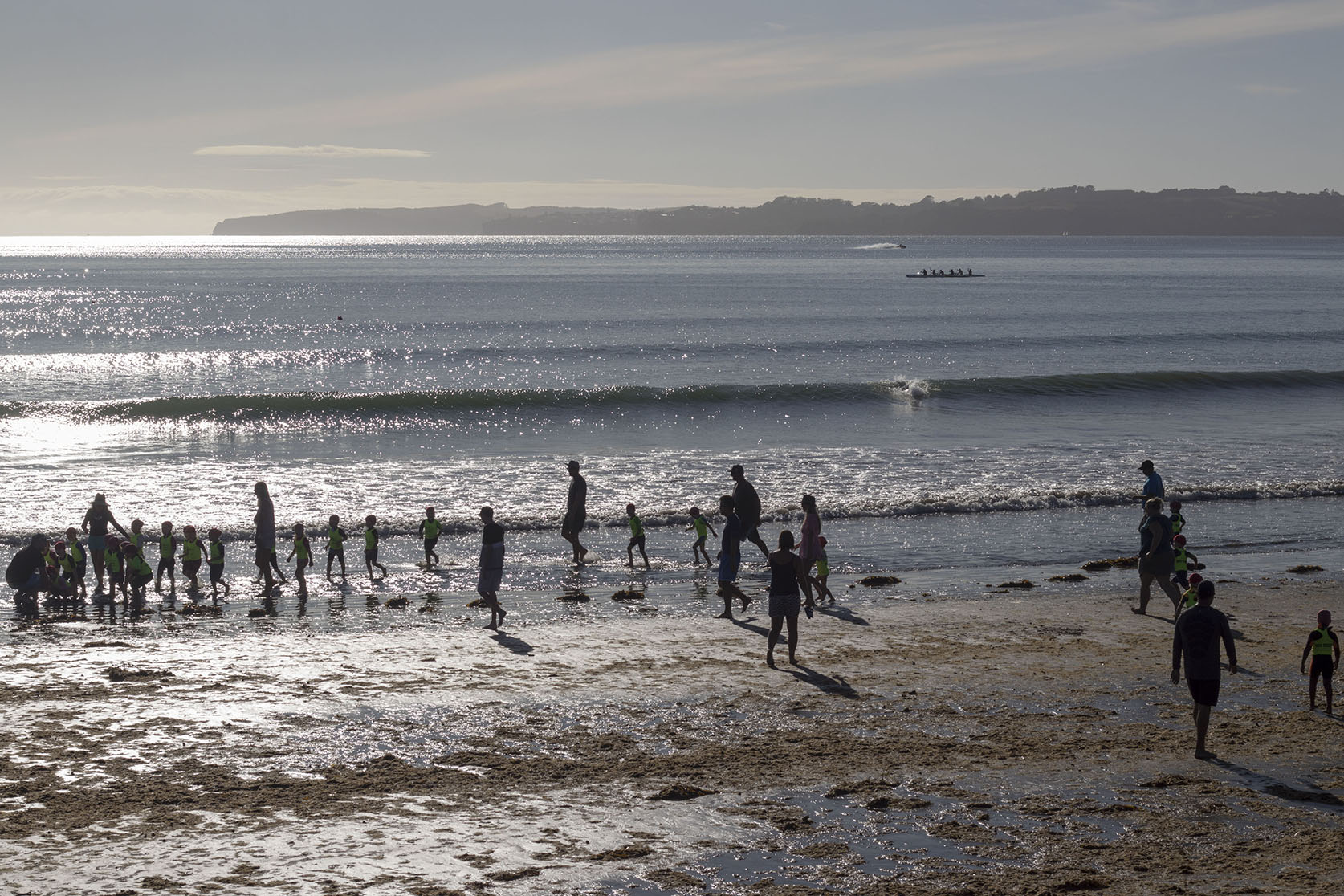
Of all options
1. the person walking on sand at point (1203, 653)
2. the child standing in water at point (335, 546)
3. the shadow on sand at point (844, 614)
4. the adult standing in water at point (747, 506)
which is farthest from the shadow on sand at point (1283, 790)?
the child standing in water at point (335, 546)

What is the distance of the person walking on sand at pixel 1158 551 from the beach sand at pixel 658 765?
715 millimetres

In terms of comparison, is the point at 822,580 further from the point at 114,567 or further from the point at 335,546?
the point at 114,567

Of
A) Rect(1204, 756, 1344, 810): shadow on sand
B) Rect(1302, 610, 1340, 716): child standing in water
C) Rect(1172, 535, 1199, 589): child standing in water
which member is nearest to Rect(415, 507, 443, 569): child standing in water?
Rect(1172, 535, 1199, 589): child standing in water

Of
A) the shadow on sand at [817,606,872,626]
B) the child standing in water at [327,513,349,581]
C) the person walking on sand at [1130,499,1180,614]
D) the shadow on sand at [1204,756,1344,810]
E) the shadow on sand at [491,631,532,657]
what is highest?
the person walking on sand at [1130,499,1180,614]

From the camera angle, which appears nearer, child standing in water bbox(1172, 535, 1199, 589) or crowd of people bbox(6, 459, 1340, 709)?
crowd of people bbox(6, 459, 1340, 709)

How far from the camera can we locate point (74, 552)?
16.2 metres

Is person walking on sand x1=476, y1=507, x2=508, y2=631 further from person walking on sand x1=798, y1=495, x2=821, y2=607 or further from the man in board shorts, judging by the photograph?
person walking on sand x1=798, y1=495, x2=821, y2=607

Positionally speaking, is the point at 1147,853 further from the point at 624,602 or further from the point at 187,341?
the point at 187,341

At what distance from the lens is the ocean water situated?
70.6ft

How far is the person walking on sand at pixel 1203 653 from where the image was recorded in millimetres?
9383

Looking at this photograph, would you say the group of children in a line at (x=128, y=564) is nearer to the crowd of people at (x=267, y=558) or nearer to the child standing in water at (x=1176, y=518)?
the crowd of people at (x=267, y=558)

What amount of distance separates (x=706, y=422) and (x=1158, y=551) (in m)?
23.3

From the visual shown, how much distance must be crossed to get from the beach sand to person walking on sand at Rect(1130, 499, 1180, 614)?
2.35 feet

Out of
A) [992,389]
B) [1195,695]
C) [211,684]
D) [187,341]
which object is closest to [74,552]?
[211,684]
